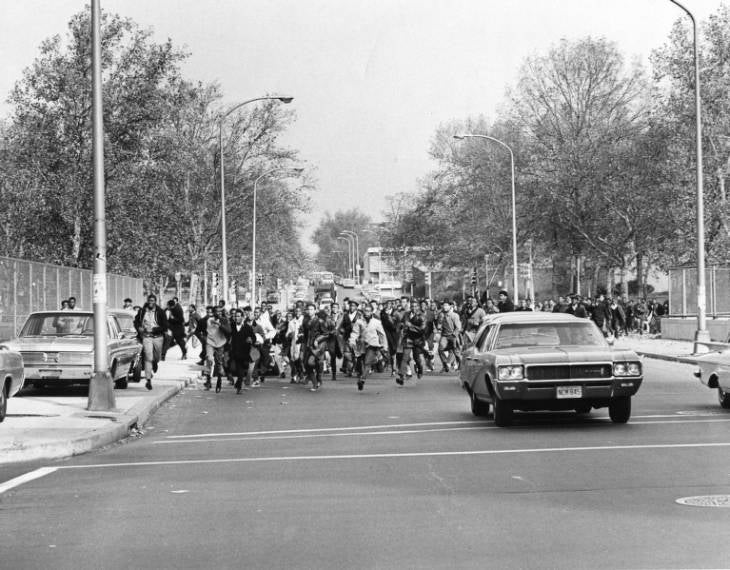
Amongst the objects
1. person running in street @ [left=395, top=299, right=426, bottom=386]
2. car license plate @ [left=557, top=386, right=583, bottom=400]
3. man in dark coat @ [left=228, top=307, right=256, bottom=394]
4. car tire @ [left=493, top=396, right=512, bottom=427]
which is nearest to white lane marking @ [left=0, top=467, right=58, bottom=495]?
car tire @ [left=493, top=396, right=512, bottom=427]

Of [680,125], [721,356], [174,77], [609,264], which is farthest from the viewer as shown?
[609,264]

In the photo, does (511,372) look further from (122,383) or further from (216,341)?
(122,383)

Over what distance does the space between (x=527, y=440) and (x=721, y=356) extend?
5.44m

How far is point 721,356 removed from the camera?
18.4 meters

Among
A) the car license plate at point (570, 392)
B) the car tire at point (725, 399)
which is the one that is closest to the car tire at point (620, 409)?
the car license plate at point (570, 392)

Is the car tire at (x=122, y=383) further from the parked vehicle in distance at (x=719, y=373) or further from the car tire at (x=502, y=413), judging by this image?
the parked vehicle in distance at (x=719, y=373)

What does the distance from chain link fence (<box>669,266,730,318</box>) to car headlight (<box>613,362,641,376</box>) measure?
2870 cm

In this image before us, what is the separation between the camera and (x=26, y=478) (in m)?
11.7

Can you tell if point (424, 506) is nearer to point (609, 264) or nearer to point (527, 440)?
point (527, 440)

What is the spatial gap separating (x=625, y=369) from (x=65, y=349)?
1090 centimetres

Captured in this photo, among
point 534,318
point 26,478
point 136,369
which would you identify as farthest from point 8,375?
point 136,369

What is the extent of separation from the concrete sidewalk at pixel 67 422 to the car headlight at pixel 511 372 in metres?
4.91

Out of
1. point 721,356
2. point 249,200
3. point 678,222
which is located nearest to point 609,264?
point 678,222

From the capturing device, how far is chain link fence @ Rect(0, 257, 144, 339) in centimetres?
2789
